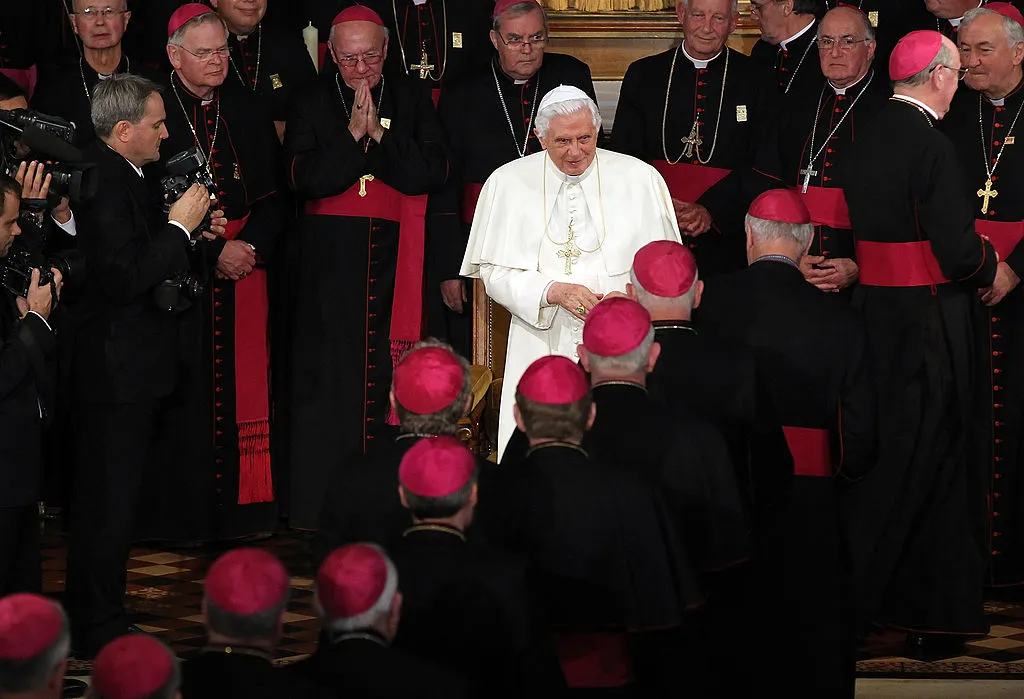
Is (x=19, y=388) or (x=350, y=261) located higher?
(x=350, y=261)

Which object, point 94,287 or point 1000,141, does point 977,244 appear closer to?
point 1000,141

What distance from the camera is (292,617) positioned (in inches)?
221

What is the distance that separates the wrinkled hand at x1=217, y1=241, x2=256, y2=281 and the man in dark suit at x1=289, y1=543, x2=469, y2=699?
3479 millimetres

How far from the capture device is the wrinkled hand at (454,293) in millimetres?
6754

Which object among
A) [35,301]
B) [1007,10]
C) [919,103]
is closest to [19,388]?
[35,301]

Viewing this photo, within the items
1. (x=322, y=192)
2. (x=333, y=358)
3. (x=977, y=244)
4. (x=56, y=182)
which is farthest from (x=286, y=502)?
→ (x=977, y=244)

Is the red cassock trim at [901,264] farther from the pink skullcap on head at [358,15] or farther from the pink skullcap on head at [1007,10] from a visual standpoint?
the pink skullcap on head at [358,15]

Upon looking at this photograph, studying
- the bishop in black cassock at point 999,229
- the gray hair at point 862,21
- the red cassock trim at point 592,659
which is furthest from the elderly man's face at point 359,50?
the red cassock trim at point 592,659

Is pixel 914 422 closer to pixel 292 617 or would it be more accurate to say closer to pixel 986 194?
pixel 986 194

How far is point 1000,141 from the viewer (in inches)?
238

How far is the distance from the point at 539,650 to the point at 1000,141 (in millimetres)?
3542

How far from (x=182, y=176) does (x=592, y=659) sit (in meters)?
2.43

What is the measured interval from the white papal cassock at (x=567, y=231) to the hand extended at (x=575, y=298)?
0.50 ft

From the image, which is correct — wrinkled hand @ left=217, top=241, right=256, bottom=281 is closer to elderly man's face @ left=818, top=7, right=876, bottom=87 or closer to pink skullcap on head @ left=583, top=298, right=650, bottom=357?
elderly man's face @ left=818, top=7, right=876, bottom=87
